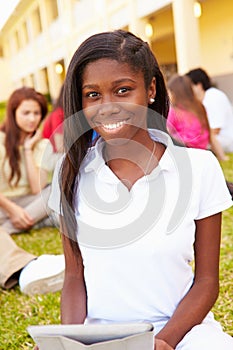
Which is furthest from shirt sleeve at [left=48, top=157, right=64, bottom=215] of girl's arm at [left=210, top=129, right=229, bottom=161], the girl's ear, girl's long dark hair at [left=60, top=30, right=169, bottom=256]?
girl's arm at [left=210, top=129, right=229, bottom=161]

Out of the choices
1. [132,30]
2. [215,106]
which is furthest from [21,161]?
[132,30]

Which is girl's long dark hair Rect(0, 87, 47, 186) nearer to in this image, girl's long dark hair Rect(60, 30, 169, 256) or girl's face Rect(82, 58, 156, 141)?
girl's long dark hair Rect(60, 30, 169, 256)

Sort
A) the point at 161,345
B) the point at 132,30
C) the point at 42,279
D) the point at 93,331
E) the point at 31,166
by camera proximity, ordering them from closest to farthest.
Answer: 1. the point at 93,331
2. the point at 161,345
3. the point at 42,279
4. the point at 31,166
5. the point at 132,30

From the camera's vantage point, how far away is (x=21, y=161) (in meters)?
3.79

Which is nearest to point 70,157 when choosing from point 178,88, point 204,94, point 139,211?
point 139,211

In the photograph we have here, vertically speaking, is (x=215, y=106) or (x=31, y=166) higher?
(x=215, y=106)

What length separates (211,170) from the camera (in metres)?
1.24

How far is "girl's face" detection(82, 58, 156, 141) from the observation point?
1.19m

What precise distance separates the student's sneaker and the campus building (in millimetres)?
1049

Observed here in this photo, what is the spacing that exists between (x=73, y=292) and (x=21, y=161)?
252cm

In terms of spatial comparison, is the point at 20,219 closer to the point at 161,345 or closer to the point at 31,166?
the point at 31,166

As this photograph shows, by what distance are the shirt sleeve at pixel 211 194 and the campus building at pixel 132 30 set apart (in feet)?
3.94

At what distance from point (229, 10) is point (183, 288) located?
8.25 meters

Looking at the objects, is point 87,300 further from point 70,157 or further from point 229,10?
point 229,10
